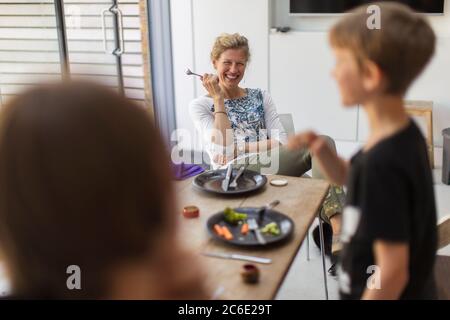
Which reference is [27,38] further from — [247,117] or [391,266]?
[391,266]

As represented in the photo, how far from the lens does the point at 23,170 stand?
1.93ft

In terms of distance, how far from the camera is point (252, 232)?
1.44 metres

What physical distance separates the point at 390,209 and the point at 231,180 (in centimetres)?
94

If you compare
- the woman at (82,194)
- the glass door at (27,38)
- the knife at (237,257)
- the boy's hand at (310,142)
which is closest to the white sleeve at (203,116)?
the knife at (237,257)

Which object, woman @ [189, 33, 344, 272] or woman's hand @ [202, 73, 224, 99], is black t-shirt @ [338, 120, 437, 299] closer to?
woman @ [189, 33, 344, 272]

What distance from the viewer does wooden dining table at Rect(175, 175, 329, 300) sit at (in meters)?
1.19

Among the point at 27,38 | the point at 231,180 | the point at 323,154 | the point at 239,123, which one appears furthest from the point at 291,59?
the point at 323,154

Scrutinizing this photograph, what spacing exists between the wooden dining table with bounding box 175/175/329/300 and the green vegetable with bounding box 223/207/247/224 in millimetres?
76

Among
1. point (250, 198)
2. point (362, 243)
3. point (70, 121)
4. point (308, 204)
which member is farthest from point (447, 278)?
point (70, 121)

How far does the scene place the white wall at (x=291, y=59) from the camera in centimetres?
396

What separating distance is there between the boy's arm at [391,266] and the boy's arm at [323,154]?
0.27m

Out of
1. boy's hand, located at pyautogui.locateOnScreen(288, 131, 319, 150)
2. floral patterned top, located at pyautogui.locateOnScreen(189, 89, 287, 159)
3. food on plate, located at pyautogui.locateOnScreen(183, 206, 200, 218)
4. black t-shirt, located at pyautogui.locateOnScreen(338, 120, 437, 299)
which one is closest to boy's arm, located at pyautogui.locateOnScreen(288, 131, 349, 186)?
boy's hand, located at pyautogui.locateOnScreen(288, 131, 319, 150)

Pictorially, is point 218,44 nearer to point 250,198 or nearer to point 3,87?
point 250,198

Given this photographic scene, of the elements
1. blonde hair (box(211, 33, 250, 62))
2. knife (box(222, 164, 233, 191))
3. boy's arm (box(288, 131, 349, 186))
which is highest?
blonde hair (box(211, 33, 250, 62))
